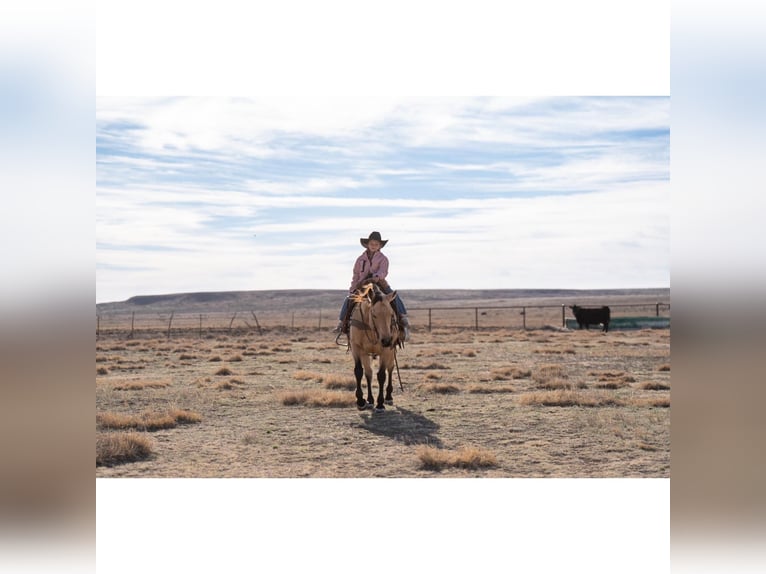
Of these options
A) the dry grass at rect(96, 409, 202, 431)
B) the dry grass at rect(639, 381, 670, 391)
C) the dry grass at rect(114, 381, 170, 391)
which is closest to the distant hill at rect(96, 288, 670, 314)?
the dry grass at rect(114, 381, 170, 391)

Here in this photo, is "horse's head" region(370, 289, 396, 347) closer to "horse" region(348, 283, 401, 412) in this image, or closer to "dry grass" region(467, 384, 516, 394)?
"horse" region(348, 283, 401, 412)

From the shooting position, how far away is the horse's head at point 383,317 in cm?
1009

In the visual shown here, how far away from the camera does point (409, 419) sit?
10695mm

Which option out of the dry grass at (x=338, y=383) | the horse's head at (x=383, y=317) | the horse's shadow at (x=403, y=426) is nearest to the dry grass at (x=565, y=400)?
the horse's shadow at (x=403, y=426)

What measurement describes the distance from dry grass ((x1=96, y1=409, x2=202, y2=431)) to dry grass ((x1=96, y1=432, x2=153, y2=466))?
63.3 inches

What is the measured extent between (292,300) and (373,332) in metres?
130

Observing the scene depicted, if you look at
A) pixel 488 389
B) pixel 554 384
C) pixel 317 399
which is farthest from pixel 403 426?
pixel 554 384

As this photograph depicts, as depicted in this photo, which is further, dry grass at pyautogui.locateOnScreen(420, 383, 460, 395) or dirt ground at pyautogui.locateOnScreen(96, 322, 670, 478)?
dry grass at pyautogui.locateOnScreen(420, 383, 460, 395)

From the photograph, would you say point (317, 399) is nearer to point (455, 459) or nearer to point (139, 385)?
point (455, 459)

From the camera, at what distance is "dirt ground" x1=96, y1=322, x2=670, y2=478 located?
8.03m

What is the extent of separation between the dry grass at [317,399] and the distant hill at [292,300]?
375ft
